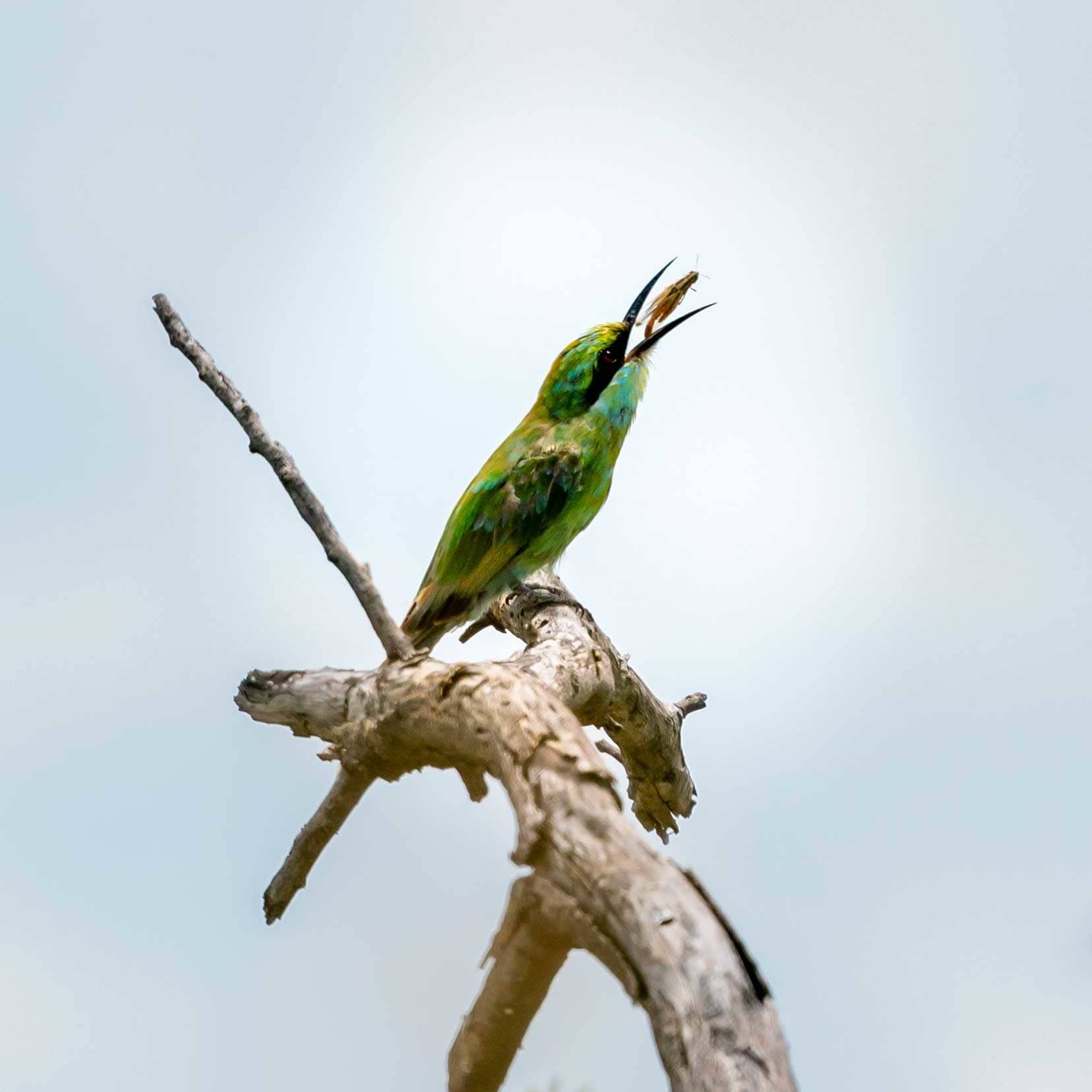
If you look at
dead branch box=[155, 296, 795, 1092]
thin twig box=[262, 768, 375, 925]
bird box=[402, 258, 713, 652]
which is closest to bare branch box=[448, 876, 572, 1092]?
dead branch box=[155, 296, 795, 1092]

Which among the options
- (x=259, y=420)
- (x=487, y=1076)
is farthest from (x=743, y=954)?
(x=259, y=420)

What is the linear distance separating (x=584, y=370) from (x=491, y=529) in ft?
3.67

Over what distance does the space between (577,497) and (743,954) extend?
4.31 m

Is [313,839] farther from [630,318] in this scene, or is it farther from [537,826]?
[630,318]

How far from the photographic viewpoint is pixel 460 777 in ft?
11.4

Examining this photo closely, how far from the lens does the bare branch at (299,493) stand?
11.8 ft

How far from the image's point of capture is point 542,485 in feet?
20.5

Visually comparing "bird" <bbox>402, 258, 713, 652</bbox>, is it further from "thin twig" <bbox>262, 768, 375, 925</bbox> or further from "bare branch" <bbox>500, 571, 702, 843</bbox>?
"thin twig" <bbox>262, 768, 375, 925</bbox>

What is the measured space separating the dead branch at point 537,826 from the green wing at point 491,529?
44.0 inches

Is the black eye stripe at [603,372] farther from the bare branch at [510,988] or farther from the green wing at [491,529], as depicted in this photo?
the bare branch at [510,988]

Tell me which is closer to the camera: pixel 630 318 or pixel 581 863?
pixel 581 863

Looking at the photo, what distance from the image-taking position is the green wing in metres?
6.00

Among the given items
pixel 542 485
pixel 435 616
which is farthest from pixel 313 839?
pixel 542 485

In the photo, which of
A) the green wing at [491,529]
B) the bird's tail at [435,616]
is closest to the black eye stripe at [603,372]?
the green wing at [491,529]
